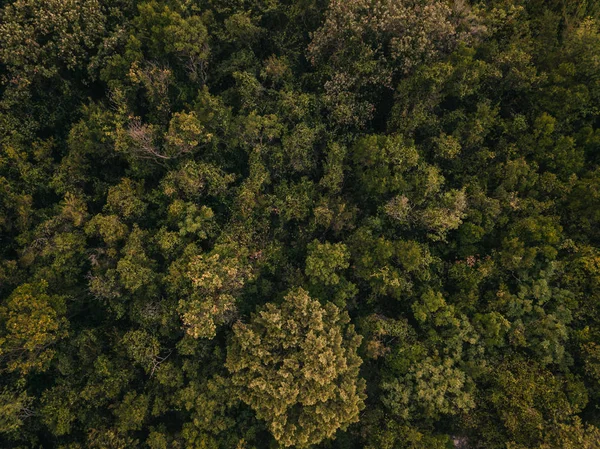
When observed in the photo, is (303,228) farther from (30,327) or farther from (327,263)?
(30,327)

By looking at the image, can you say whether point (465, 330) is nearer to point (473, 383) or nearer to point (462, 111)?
point (473, 383)

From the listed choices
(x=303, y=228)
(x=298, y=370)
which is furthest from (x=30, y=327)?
(x=303, y=228)

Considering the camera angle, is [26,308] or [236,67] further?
[236,67]

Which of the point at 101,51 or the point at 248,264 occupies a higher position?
the point at 101,51

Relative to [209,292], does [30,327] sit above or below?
below

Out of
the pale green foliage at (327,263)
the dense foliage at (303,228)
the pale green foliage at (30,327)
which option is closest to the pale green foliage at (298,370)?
the dense foliage at (303,228)

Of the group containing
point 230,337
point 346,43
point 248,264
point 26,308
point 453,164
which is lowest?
point 230,337

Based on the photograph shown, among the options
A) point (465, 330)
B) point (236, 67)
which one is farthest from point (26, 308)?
point (465, 330)
